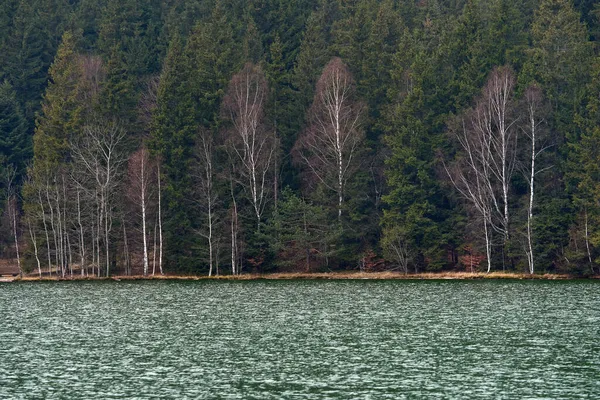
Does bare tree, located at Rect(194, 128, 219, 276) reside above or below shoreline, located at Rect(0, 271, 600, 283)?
above

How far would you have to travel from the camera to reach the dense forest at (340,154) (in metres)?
77.4

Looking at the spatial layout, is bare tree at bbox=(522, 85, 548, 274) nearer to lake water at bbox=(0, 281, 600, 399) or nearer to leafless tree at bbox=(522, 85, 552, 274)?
leafless tree at bbox=(522, 85, 552, 274)

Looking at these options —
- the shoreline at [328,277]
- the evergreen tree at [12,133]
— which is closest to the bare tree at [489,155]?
the shoreline at [328,277]

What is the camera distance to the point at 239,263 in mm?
83312

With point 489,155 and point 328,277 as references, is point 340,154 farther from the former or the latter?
point 489,155

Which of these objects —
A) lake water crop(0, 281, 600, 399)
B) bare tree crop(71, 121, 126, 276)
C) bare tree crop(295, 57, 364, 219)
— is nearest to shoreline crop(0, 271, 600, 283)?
bare tree crop(71, 121, 126, 276)

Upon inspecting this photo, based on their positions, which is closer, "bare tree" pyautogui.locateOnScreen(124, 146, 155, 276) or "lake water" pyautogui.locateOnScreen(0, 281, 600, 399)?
"lake water" pyautogui.locateOnScreen(0, 281, 600, 399)

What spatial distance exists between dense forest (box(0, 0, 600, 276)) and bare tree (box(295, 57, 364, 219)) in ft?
0.67

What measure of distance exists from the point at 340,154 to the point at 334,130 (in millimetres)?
2769

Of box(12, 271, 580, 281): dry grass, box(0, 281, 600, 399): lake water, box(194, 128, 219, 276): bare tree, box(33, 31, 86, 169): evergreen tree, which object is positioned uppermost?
box(33, 31, 86, 169): evergreen tree

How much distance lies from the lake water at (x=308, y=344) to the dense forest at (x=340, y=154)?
650 inches

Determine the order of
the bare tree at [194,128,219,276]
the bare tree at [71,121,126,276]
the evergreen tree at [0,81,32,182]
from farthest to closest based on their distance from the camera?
the evergreen tree at [0,81,32,182] → the bare tree at [71,121,126,276] → the bare tree at [194,128,219,276]

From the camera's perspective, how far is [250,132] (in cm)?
8456

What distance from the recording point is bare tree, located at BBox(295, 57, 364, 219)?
273 ft
